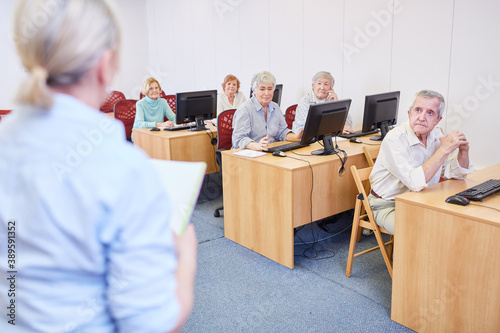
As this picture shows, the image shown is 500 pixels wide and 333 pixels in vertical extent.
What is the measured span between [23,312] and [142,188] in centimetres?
28

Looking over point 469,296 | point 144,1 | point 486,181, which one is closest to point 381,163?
point 486,181

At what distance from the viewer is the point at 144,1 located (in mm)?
8180

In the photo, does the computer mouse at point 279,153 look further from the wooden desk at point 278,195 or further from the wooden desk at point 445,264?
the wooden desk at point 445,264

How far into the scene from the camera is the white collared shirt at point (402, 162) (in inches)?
96.3

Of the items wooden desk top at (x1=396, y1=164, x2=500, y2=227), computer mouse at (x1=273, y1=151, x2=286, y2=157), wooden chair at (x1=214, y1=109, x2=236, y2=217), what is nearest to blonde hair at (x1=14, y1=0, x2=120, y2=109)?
wooden desk top at (x1=396, y1=164, x2=500, y2=227)

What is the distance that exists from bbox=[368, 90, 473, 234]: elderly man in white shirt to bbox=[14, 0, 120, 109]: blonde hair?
2.06 m

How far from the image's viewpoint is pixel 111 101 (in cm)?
739

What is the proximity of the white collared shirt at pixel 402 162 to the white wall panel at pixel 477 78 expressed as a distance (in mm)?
1132

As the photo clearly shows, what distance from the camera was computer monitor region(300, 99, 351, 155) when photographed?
3055 millimetres

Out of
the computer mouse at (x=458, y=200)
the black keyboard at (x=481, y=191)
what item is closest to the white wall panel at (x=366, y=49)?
the black keyboard at (x=481, y=191)

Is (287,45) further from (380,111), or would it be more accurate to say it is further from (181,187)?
(181,187)

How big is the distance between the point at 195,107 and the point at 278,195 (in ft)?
6.27

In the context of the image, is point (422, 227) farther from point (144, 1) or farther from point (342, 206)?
point (144, 1)

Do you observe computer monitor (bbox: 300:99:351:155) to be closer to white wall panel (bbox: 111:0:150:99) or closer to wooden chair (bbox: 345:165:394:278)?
wooden chair (bbox: 345:165:394:278)
